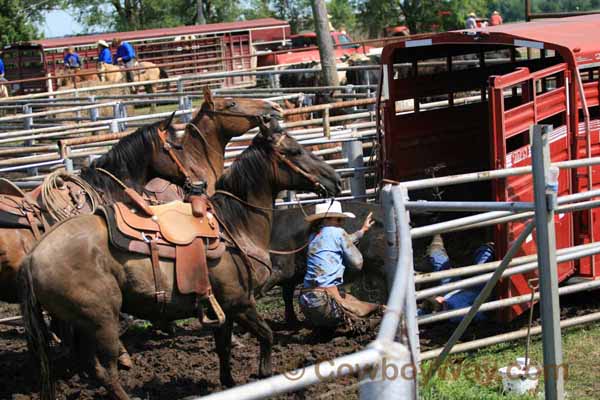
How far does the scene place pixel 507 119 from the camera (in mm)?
6602

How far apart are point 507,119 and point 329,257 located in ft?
5.80

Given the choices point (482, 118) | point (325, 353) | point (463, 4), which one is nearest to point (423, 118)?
point (482, 118)

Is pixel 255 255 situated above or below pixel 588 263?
above

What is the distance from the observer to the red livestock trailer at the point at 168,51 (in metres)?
33.0

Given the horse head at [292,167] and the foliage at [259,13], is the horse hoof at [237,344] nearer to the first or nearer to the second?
the horse head at [292,167]

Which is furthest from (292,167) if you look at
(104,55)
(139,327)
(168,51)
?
(168,51)

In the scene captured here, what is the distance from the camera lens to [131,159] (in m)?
6.73

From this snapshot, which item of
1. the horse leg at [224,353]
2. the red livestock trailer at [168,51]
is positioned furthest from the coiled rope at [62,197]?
the red livestock trailer at [168,51]

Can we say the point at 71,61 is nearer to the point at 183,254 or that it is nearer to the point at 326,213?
the point at 326,213

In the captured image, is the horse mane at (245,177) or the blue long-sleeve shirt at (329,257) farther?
the blue long-sleeve shirt at (329,257)

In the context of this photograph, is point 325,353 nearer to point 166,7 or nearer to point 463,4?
point 463,4

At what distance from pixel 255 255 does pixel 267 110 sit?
96.7 inches

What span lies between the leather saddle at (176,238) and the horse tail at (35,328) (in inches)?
21.1

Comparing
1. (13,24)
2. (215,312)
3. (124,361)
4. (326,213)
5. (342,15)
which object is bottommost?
(124,361)
